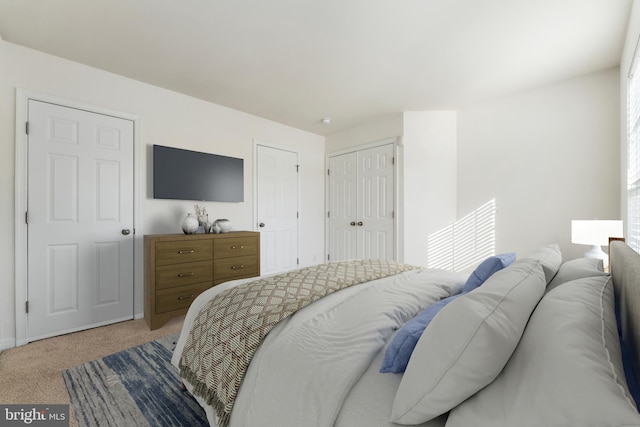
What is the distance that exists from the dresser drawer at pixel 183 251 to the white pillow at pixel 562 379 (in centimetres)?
268

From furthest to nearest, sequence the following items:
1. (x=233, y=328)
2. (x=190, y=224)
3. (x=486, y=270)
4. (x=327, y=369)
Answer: (x=190, y=224) < (x=486, y=270) < (x=233, y=328) < (x=327, y=369)

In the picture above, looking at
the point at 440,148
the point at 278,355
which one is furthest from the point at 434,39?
the point at 278,355

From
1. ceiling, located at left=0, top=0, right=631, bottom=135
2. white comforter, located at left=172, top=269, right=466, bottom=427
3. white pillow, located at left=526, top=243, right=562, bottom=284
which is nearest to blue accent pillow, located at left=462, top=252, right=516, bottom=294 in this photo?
white pillow, located at left=526, top=243, right=562, bottom=284

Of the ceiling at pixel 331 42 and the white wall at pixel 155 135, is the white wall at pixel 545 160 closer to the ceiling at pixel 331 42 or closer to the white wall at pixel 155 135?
the ceiling at pixel 331 42

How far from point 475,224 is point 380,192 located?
1.29 meters

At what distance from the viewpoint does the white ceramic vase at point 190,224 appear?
2936 millimetres

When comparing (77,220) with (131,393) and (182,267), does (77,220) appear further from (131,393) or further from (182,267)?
(131,393)

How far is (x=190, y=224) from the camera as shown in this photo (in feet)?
9.66

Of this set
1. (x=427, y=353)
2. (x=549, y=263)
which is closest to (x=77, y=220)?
(x=427, y=353)

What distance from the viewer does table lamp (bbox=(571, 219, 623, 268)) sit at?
88.7 inches

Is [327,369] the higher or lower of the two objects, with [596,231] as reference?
lower

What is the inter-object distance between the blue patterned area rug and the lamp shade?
310cm

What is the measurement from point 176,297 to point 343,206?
2.69 m

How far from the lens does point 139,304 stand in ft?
9.58
